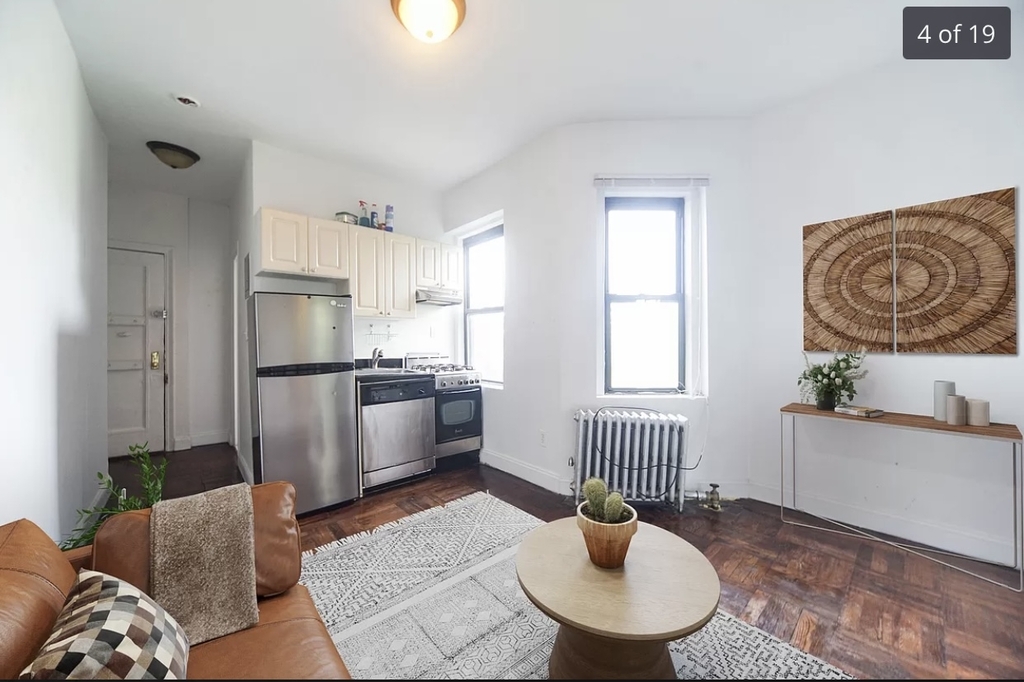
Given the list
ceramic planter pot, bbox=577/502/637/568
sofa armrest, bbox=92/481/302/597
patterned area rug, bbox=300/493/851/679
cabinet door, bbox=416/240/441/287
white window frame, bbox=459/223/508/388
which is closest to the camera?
sofa armrest, bbox=92/481/302/597

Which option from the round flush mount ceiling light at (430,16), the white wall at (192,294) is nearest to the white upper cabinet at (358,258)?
the round flush mount ceiling light at (430,16)

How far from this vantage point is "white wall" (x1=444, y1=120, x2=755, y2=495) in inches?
116

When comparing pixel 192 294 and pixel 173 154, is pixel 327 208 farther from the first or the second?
pixel 192 294

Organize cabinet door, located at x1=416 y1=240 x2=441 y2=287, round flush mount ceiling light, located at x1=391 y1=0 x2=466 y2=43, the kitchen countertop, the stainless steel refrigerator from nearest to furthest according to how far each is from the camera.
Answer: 1. round flush mount ceiling light, located at x1=391 y1=0 x2=466 y2=43
2. the stainless steel refrigerator
3. the kitchen countertop
4. cabinet door, located at x1=416 y1=240 x2=441 y2=287

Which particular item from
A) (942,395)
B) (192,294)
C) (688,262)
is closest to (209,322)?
(192,294)

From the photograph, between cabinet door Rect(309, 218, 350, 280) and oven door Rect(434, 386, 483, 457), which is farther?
oven door Rect(434, 386, 483, 457)

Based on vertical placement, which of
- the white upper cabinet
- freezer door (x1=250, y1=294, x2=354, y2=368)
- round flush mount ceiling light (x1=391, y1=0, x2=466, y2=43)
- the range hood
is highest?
round flush mount ceiling light (x1=391, y1=0, x2=466, y2=43)

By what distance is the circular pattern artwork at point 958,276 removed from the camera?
80.6 inches

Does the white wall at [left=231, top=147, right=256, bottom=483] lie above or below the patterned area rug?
above

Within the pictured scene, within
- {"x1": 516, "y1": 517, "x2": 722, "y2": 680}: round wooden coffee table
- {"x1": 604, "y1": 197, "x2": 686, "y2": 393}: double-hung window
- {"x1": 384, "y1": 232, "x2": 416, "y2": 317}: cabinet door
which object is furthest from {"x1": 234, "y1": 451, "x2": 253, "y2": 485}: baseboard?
{"x1": 604, "y1": 197, "x2": 686, "y2": 393}: double-hung window

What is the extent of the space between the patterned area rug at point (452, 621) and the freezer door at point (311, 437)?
615 mm

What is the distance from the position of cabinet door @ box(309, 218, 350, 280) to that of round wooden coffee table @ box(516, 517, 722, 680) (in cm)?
279

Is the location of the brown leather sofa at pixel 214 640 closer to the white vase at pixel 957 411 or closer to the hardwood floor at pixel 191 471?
the hardwood floor at pixel 191 471
